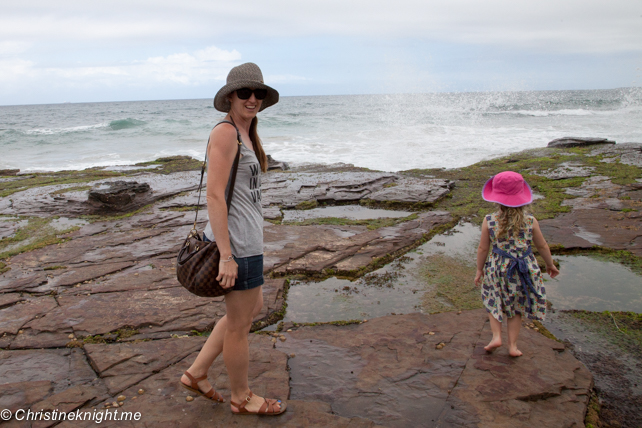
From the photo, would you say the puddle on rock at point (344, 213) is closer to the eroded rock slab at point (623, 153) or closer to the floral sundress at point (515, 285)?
the floral sundress at point (515, 285)

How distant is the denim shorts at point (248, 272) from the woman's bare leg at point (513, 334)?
1897mm

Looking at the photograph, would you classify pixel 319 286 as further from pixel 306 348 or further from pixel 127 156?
pixel 127 156

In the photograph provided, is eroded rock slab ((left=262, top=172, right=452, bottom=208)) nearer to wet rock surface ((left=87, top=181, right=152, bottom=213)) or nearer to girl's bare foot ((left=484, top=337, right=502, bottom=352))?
wet rock surface ((left=87, top=181, right=152, bottom=213))

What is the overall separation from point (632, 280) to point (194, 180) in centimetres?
890

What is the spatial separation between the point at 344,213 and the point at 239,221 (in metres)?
5.08

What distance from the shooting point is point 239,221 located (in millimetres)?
2312

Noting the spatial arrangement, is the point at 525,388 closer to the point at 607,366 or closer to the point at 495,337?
the point at 495,337

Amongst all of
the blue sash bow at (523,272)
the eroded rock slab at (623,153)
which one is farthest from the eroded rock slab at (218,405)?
the eroded rock slab at (623,153)

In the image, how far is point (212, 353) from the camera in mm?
2594

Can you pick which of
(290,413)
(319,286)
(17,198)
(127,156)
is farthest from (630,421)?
(127,156)

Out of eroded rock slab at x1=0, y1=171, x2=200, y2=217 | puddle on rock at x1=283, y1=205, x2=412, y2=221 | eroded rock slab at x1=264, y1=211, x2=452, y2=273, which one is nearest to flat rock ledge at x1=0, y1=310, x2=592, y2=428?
eroded rock slab at x1=264, y1=211, x2=452, y2=273

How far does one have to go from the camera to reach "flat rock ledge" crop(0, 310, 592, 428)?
99.9 inches

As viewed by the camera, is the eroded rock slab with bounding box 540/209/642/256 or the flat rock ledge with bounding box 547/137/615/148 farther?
the flat rock ledge with bounding box 547/137/615/148

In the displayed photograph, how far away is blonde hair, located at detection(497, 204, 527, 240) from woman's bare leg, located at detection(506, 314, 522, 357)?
0.59 m
